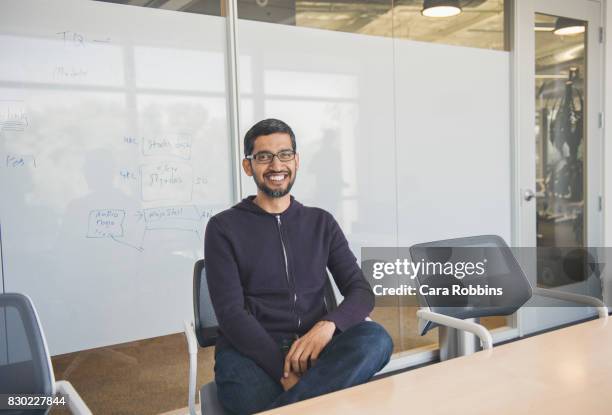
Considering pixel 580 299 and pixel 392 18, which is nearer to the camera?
pixel 580 299

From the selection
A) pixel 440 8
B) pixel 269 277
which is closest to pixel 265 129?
pixel 269 277

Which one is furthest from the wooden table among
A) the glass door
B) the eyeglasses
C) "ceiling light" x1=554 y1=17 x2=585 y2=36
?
"ceiling light" x1=554 y1=17 x2=585 y2=36

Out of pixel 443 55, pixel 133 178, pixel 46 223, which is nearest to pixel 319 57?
pixel 443 55

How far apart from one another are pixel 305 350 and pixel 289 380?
0.09m

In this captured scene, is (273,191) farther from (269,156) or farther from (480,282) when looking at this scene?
(480,282)

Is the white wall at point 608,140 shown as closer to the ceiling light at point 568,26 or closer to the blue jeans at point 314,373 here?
the ceiling light at point 568,26

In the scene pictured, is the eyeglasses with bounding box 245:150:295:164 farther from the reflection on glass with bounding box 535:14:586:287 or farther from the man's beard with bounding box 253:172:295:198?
the reflection on glass with bounding box 535:14:586:287

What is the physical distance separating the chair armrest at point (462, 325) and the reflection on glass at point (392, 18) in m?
1.70

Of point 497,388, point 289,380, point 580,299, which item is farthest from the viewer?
point 580,299

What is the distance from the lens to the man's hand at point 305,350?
1520 mm

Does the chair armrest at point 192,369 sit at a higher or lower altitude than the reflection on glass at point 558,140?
lower

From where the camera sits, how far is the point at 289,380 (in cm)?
151

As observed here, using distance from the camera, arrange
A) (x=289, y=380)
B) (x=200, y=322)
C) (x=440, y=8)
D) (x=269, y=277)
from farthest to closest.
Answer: (x=440, y=8), (x=200, y=322), (x=269, y=277), (x=289, y=380)

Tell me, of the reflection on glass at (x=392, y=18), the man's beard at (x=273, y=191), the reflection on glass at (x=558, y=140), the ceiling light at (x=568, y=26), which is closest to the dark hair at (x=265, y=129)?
the man's beard at (x=273, y=191)
